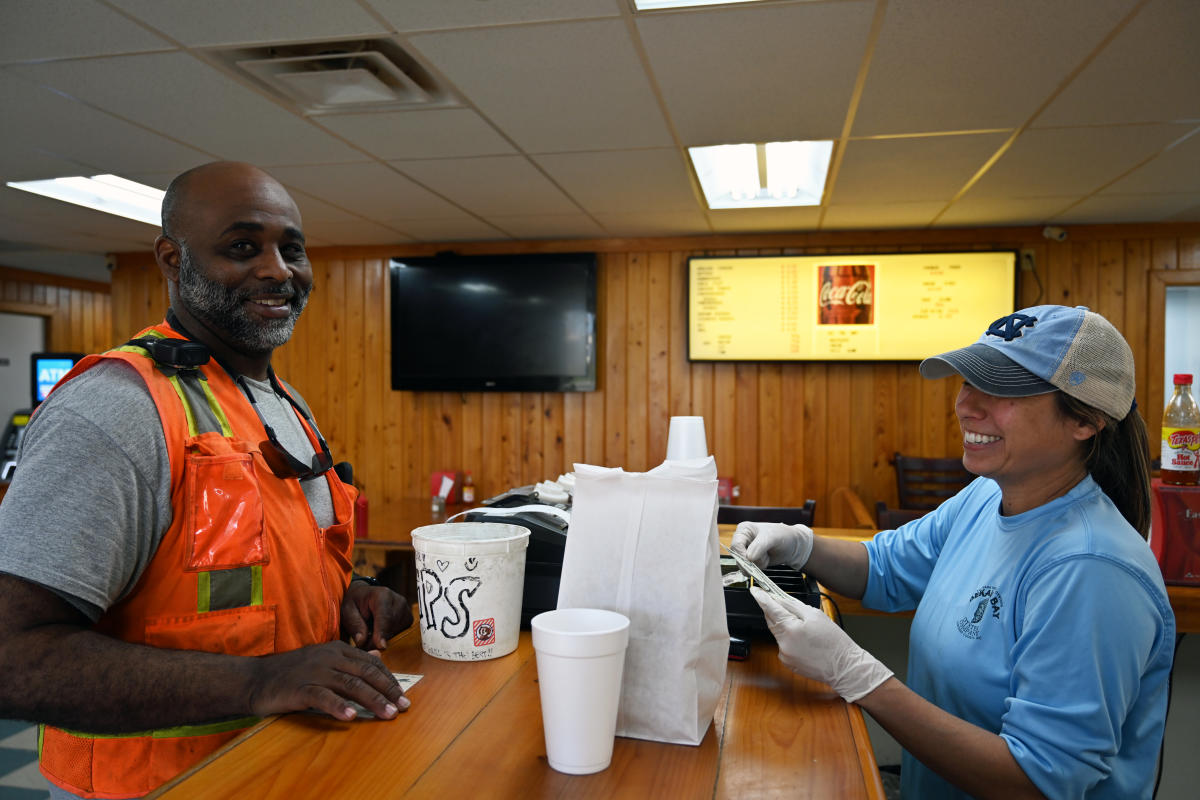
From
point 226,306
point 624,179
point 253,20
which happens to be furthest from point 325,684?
point 624,179

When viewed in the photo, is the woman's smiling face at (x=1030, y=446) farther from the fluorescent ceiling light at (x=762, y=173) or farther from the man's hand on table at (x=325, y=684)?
the fluorescent ceiling light at (x=762, y=173)

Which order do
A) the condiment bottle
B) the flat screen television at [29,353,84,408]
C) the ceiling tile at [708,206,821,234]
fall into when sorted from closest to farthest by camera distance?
1. the condiment bottle
2. the ceiling tile at [708,206,821,234]
3. the flat screen television at [29,353,84,408]

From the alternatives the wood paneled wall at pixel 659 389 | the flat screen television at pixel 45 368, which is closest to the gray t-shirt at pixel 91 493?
the wood paneled wall at pixel 659 389

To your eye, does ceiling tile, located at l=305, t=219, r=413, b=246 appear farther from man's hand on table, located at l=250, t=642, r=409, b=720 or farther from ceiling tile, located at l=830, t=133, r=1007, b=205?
man's hand on table, located at l=250, t=642, r=409, b=720

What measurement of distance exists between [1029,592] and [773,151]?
104 inches

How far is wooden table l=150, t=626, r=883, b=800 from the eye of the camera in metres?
0.79

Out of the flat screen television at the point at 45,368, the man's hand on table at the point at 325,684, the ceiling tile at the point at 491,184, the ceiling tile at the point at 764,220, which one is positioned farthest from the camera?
the flat screen television at the point at 45,368

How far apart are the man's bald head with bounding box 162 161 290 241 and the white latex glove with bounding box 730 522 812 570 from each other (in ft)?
3.50

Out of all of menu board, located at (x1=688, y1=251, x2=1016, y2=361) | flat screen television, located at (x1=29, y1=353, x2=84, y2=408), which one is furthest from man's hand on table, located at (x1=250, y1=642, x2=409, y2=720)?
flat screen television, located at (x1=29, y1=353, x2=84, y2=408)

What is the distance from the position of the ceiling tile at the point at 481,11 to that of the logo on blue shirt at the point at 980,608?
150 cm

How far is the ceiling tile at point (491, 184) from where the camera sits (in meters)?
3.15

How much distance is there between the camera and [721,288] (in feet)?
14.7

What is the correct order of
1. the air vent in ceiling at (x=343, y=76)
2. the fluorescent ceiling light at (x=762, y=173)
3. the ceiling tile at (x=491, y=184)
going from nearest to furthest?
the air vent in ceiling at (x=343, y=76)
the ceiling tile at (x=491, y=184)
the fluorescent ceiling light at (x=762, y=173)

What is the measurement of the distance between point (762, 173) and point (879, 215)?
2.58 ft
